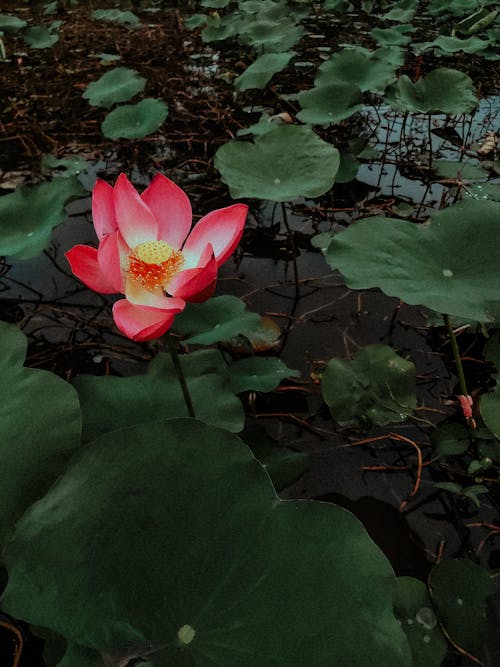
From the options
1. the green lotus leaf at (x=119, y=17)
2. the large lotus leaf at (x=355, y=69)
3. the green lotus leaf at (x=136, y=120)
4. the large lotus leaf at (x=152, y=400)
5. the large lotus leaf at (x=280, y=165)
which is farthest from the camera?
the green lotus leaf at (x=119, y=17)

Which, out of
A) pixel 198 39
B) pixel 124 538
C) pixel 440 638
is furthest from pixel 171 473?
pixel 198 39

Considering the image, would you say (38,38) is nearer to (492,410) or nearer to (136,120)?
(136,120)

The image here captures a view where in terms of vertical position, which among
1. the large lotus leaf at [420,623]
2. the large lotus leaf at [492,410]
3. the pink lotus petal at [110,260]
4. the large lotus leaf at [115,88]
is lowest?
the large lotus leaf at [420,623]

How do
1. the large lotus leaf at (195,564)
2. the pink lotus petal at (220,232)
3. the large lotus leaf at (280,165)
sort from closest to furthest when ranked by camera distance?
the large lotus leaf at (195,564) → the pink lotus petal at (220,232) → the large lotus leaf at (280,165)

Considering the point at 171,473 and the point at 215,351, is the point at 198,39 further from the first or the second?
the point at 171,473

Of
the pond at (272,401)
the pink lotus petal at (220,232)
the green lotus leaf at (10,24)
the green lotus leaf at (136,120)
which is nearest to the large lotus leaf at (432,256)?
the pond at (272,401)

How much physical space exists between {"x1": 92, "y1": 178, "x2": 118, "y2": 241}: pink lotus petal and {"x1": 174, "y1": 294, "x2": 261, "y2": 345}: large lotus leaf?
1.07 ft

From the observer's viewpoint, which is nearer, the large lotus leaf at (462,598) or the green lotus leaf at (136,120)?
the large lotus leaf at (462,598)

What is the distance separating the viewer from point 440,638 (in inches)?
29.0

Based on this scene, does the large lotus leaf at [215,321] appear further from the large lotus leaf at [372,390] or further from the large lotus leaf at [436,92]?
the large lotus leaf at [436,92]

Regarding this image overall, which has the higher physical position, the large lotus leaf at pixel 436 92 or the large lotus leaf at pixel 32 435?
the large lotus leaf at pixel 32 435

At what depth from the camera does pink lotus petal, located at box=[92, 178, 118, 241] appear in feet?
2.21

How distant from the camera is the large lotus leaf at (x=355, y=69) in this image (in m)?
1.98

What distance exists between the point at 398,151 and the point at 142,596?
200 cm
